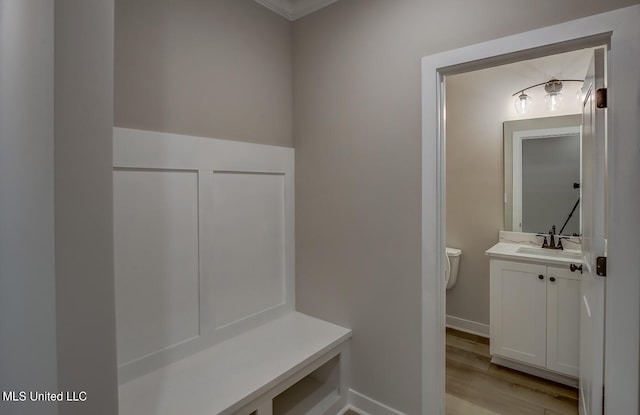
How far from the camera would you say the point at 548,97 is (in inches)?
109

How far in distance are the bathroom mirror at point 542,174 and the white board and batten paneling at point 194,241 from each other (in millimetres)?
2047

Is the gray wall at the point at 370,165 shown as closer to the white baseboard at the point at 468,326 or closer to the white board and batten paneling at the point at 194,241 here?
the white board and batten paneling at the point at 194,241

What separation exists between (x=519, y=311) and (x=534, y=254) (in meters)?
0.45

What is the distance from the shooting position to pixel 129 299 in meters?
1.53

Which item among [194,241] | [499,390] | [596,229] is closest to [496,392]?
[499,390]

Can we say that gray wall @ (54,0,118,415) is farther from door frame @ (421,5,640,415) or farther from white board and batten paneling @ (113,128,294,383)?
door frame @ (421,5,640,415)

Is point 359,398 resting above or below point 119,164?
below

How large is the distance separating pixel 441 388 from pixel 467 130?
237cm

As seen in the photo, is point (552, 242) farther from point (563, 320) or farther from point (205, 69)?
point (205, 69)

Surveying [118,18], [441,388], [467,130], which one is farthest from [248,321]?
[467,130]

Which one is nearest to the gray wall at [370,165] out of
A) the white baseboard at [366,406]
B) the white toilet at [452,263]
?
the white baseboard at [366,406]

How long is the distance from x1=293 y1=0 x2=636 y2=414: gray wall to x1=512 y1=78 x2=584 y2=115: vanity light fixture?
161 cm

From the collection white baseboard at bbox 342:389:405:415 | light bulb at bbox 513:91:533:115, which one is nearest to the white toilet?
light bulb at bbox 513:91:533:115

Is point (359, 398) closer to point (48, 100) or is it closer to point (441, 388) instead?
point (441, 388)
